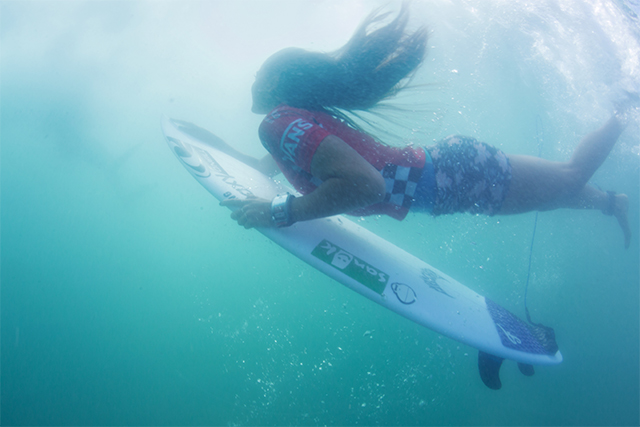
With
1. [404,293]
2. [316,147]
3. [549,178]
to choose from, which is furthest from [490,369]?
[316,147]

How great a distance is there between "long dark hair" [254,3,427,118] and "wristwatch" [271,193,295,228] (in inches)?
17.6

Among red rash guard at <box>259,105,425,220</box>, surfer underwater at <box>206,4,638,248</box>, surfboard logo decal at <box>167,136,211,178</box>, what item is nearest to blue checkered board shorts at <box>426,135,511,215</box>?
surfer underwater at <box>206,4,638,248</box>

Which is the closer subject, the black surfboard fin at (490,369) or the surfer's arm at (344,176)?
the surfer's arm at (344,176)

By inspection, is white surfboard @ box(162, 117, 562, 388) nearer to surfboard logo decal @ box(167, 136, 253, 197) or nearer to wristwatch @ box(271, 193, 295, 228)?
surfboard logo decal @ box(167, 136, 253, 197)

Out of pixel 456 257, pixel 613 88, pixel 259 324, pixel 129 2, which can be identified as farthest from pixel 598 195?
pixel 129 2

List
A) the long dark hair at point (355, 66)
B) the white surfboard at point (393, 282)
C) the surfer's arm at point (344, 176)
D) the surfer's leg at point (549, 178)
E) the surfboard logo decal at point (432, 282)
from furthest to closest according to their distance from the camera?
the surfboard logo decal at point (432, 282) < the surfer's leg at point (549, 178) < the white surfboard at point (393, 282) < the long dark hair at point (355, 66) < the surfer's arm at point (344, 176)

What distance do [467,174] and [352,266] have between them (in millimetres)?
821

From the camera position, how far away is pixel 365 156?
4.00 ft

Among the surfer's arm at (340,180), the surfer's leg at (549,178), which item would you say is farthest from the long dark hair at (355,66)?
the surfer's leg at (549,178)

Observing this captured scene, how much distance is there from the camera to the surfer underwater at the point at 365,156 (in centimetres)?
103

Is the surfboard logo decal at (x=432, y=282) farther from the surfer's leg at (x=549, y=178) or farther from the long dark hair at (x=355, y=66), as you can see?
the long dark hair at (x=355, y=66)

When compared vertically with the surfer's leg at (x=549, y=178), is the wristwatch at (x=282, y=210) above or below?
above

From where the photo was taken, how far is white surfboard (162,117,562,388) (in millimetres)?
1416

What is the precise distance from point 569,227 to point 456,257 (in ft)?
18.0
